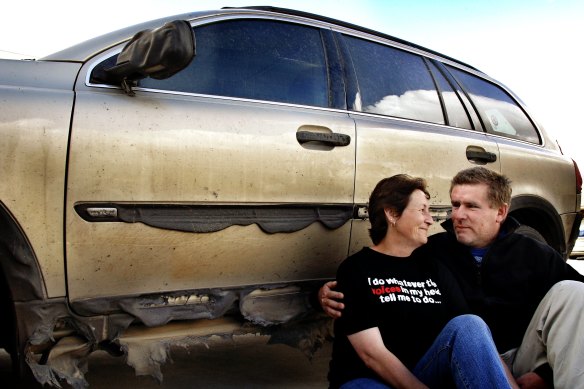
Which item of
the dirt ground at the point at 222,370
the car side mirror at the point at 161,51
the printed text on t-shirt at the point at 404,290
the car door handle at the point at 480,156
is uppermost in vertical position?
the car side mirror at the point at 161,51

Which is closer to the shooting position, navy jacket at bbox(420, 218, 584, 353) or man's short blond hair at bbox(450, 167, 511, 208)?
navy jacket at bbox(420, 218, 584, 353)

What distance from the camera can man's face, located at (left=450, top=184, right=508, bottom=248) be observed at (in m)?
2.83

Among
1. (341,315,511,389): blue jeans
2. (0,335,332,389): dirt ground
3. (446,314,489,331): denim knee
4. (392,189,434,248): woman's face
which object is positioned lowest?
(0,335,332,389): dirt ground

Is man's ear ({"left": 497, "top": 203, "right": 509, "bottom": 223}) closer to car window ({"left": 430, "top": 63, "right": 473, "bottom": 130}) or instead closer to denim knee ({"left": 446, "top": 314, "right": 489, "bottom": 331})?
denim knee ({"left": 446, "top": 314, "right": 489, "bottom": 331})

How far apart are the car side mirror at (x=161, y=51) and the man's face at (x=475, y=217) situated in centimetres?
142

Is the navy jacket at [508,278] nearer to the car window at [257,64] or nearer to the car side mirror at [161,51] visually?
the car window at [257,64]

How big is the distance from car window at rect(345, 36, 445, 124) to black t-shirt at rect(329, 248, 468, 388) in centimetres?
97

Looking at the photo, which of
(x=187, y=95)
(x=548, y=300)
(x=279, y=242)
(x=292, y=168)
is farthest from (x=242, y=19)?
(x=548, y=300)

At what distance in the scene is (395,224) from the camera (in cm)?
267

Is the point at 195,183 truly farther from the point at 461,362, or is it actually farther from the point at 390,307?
the point at 461,362

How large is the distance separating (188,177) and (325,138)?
715mm

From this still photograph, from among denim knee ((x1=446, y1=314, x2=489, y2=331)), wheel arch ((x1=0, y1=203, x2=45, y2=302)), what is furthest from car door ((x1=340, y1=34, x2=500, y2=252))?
wheel arch ((x1=0, y1=203, x2=45, y2=302))

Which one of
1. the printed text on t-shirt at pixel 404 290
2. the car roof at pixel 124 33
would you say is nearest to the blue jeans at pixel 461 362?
the printed text on t-shirt at pixel 404 290

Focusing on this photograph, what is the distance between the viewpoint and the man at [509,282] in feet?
7.96
